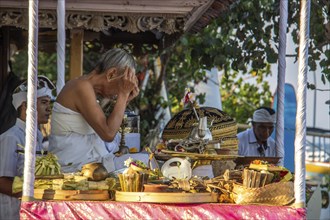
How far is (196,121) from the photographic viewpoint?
6.94 metres

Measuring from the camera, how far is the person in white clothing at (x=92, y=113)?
633 centimetres

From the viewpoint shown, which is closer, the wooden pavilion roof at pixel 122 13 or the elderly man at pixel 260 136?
the wooden pavilion roof at pixel 122 13

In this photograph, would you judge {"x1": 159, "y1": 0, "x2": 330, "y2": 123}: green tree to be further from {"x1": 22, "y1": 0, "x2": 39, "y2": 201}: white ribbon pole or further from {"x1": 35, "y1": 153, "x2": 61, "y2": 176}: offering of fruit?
{"x1": 22, "y1": 0, "x2": 39, "y2": 201}: white ribbon pole

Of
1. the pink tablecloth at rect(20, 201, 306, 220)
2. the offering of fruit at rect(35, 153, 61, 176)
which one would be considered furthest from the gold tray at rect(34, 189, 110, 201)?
the offering of fruit at rect(35, 153, 61, 176)

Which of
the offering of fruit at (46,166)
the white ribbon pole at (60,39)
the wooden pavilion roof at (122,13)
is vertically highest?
the wooden pavilion roof at (122,13)

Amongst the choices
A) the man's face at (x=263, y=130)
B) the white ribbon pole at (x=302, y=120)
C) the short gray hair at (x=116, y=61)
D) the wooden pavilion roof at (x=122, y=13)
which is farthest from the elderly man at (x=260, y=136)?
the white ribbon pole at (x=302, y=120)

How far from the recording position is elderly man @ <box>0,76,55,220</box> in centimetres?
667

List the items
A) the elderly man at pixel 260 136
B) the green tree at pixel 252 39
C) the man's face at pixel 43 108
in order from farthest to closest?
the elderly man at pixel 260 136, the green tree at pixel 252 39, the man's face at pixel 43 108

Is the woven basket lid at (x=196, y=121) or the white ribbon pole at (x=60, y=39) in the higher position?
the white ribbon pole at (x=60, y=39)

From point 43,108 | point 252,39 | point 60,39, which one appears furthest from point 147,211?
point 252,39

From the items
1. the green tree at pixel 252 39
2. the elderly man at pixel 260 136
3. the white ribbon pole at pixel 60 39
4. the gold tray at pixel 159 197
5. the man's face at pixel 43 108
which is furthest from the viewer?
the elderly man at pixel 260 136

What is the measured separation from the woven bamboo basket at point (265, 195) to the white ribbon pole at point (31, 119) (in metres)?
1.18

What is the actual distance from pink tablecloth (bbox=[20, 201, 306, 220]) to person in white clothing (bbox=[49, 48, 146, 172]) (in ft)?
3.93

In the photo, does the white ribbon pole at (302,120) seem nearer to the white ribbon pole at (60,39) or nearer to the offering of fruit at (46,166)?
the offering of fruit at (46,166)
